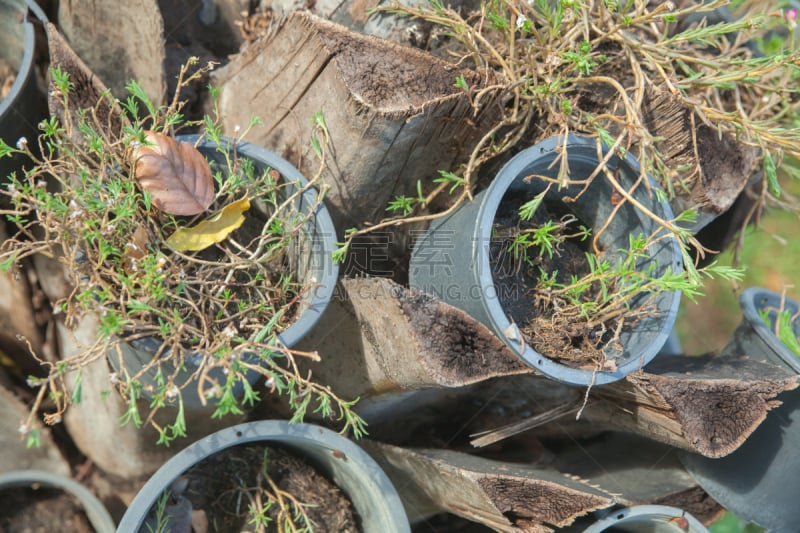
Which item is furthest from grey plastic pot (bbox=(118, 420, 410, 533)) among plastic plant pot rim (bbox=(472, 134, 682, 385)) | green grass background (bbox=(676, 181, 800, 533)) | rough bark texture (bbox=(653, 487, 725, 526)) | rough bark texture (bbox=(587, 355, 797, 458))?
green grass background (bbox=(676, 181, 800, 533))

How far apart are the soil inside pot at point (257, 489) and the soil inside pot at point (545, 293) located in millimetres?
559

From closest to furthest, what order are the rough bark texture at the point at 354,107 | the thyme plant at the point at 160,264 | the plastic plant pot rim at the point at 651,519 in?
the thyme plant at the point at 160,264, the rough bark texture at the point at 354,107, the plastic plant pot rim at the point at 651,519

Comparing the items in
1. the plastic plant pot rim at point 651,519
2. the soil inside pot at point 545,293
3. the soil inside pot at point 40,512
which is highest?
the soil inside pot at point 545,293

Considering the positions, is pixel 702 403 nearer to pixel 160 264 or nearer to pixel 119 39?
pixel 160 264

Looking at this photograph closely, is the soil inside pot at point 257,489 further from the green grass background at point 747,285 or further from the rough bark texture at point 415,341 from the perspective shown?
the green grass background at point 747,285

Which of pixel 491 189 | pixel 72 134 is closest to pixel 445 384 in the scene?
pixel 491 189

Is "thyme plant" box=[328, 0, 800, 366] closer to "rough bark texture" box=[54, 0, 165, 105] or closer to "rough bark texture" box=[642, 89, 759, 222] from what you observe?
"rough bark texture" box=[642, 89, 759, 222]

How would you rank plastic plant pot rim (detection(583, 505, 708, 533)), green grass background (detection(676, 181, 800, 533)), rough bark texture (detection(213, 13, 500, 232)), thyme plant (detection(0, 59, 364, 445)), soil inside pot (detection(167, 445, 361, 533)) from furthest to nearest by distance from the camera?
1. green grass background (detection(676, 181, 800, 533))
2. soil inside pot (detection(167, 445, 361, 533))
3. plastic plant pot rim (detection(583, 505, 708, 533))
4. rough bark texture (detection(213, 13, 500, 232))
5. thyme plant (detection(0, 59, 364, 445))

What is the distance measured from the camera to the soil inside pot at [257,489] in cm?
142

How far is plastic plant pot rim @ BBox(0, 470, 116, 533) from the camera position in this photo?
1.37 meters

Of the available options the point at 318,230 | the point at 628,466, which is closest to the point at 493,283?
the point at 318,230

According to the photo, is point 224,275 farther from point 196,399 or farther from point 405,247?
point 405,247

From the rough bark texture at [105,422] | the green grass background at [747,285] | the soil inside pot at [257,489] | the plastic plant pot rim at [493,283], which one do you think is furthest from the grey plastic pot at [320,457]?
the green grass background at [747,285]

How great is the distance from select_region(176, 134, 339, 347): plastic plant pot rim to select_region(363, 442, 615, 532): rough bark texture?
0.40 m
